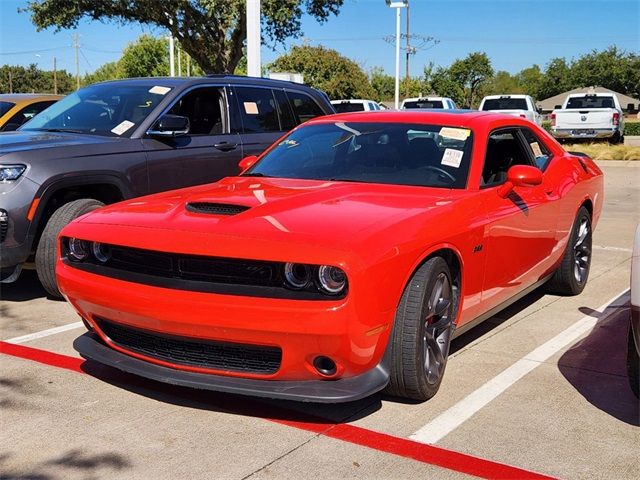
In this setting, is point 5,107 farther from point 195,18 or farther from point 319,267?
point 195,18

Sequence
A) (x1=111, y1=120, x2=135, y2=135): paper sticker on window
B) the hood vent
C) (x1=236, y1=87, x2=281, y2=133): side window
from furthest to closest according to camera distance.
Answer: (x1=236, y1=87, x2=281, y2=133): side window → (x1=111, y1=120, x2=135, y2=135): paper sticker on window → the hood vent

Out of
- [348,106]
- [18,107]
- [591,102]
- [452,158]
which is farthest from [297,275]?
[591,102]

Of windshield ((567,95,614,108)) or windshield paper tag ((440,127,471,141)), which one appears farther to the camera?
windshield ((567,95,614,108))

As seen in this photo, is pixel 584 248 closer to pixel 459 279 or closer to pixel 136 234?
pixel 459 279

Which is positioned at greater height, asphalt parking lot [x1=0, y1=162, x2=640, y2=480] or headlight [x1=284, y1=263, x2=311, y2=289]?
headlight [x1=284, y1=263, x2=311, y2=289]

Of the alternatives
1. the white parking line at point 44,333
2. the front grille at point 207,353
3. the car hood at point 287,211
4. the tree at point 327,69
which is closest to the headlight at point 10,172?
the white parking line at point 44,333

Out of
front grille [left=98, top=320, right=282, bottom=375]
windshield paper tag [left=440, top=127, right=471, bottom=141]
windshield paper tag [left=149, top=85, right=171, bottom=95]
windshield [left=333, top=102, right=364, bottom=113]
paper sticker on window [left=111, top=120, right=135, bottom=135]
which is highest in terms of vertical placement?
windshield [left=333, top=102, right=364, bottom=113]

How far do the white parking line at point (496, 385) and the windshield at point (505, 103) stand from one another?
794 inches

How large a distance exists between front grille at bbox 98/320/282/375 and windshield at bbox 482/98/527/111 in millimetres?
22569

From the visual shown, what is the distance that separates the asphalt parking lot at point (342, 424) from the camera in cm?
326

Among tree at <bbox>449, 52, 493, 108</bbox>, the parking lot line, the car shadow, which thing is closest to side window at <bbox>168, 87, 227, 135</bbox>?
the parking lot line

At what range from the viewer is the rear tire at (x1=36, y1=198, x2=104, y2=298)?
5.77m

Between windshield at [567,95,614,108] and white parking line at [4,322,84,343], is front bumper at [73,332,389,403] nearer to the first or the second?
white parking line at [4,322,84,343]

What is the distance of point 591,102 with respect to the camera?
88.3 ft
